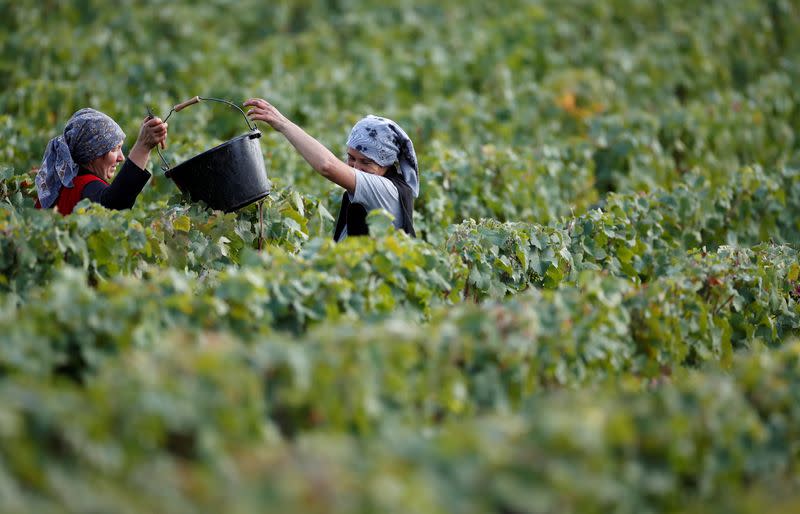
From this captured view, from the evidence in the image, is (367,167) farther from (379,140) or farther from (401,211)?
(401,211)

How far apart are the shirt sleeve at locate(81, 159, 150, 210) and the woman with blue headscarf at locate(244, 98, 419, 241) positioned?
0.58m

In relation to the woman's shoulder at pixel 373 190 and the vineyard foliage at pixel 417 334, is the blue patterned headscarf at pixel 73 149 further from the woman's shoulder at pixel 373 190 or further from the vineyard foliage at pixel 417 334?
the woman's shoulder at pixel 373 190

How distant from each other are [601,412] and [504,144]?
21.4 feet

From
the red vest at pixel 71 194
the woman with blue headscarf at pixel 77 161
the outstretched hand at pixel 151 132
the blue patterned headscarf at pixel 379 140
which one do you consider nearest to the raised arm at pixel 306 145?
the blue patterned headscarf at pixel 379 140

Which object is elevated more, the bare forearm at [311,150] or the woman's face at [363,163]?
the bare forearm at [311,150]

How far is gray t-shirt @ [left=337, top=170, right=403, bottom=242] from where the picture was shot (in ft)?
15.2

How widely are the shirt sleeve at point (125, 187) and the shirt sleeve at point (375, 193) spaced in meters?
0.93

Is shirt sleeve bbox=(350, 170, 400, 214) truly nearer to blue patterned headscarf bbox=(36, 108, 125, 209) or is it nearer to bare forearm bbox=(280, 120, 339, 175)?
bare forearm bbox=(280, 120, 339, 175)

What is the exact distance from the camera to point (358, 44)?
12.5 meters

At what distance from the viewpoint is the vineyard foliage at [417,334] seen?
8.59 feet

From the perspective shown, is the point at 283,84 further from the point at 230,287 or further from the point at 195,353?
the point at 195,353

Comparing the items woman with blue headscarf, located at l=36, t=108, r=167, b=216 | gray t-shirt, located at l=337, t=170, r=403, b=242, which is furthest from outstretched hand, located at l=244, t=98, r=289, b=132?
woman with blue headscarf, located at l=36, t=108, r=167, b=216

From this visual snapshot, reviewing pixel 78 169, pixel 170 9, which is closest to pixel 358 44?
pixel 170 9

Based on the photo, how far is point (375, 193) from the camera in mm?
4680
